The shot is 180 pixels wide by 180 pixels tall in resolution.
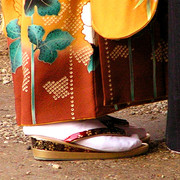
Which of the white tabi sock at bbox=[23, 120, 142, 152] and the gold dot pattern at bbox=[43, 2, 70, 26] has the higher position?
the gold dot pattern at bbox=[43, 2, 70, 26]

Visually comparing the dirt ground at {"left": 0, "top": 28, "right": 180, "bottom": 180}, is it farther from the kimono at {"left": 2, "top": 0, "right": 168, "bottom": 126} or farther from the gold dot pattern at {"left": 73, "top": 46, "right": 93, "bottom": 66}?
the gold dot pattern at {"left": 73, "top": 46, "right": 93, "bottom": 66}

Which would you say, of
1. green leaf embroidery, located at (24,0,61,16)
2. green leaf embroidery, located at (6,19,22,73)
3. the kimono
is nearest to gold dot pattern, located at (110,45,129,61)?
the kimono

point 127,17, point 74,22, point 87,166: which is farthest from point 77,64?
point 87,166

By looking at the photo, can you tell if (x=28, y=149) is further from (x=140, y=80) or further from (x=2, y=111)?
(x=2, y=111)

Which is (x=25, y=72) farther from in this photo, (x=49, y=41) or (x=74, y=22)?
(x=74, y=22)

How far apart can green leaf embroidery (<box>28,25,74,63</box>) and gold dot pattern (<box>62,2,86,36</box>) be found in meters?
0.02

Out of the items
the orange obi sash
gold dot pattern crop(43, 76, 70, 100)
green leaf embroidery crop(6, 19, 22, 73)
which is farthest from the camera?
green leaf embroidery crop(6, 19, 22, 73)

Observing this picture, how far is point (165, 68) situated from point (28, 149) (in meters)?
0.65

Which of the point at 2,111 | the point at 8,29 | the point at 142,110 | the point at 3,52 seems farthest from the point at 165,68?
the point at 3,52

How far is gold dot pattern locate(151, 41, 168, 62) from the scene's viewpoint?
202 centimetres

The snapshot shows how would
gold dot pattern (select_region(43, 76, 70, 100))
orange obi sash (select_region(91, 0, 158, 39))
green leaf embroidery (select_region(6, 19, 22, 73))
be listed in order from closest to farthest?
1. orange obi sash (select_region(91, 0, 158, 39))
2. gold dot pattern (select_region(43, 76, 70, 100))
3. green leaf embroidery (select_region(6, 19, 22, 73))

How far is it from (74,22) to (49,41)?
11cm

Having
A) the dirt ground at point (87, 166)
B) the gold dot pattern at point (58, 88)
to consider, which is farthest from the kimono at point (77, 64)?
the dirt ground at point (87, 166)

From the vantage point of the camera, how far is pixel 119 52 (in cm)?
196
